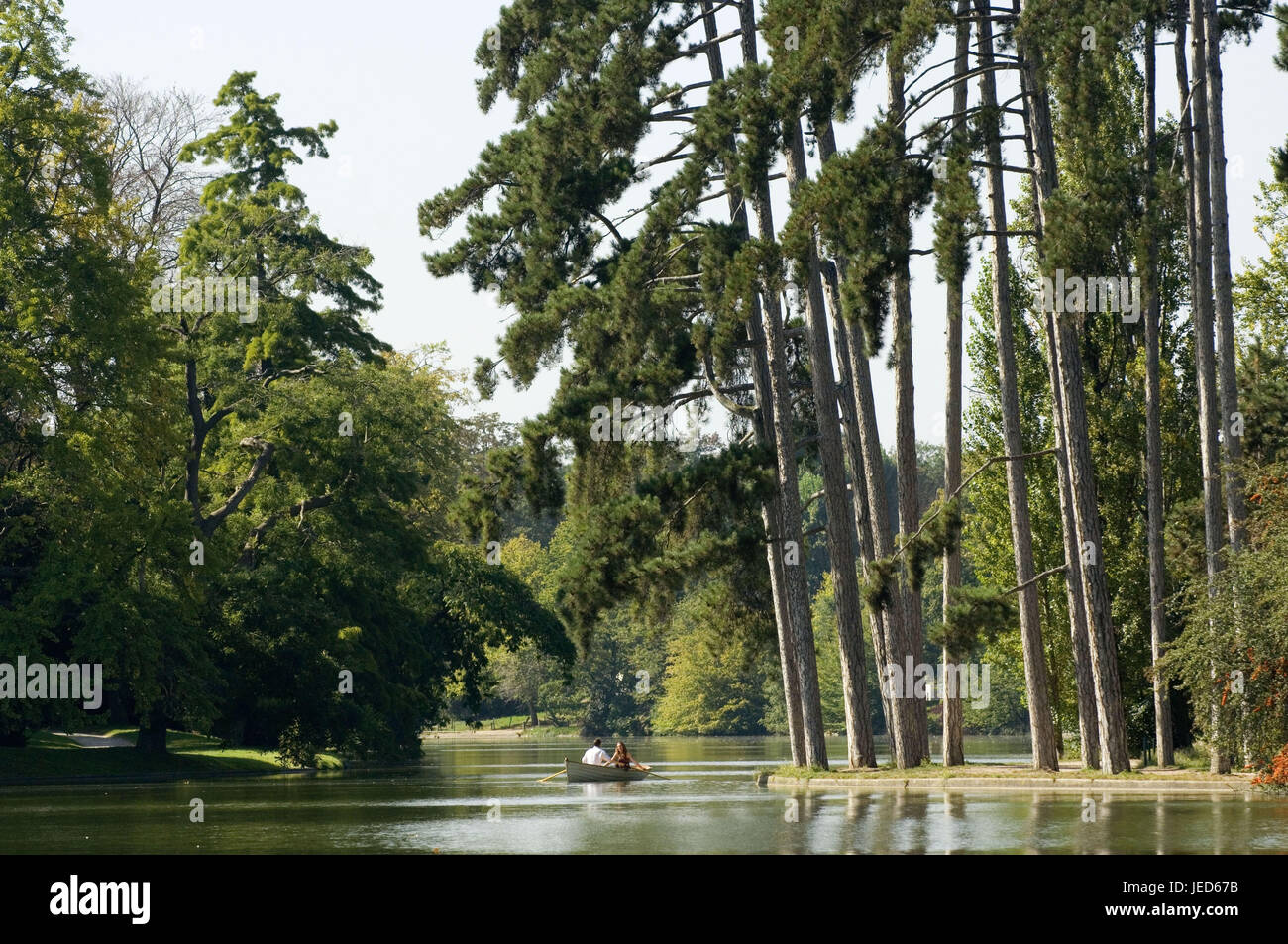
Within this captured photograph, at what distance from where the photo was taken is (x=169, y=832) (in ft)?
88.9

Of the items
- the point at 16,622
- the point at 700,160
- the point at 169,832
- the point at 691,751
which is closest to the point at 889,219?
the point at 700,160

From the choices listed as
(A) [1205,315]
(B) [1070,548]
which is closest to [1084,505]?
(B) [1070,548]

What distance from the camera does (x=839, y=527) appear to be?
37.1 metres

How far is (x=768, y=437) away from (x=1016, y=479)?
18.6ft

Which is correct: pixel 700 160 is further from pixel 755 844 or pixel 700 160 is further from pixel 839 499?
pixel 755 844

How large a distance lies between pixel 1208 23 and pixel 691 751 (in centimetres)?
5050

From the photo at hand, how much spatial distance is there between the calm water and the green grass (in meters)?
4.26

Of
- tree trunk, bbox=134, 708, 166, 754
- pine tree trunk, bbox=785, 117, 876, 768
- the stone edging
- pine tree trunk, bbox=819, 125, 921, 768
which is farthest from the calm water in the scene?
tree trunk, bbox=134, 708, 166, 754

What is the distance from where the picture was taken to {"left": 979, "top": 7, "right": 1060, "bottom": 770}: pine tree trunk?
1345 inches

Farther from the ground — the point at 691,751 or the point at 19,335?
the point at 19,335

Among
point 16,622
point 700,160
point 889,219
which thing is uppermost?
point 700,160

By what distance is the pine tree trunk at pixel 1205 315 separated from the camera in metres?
32.5

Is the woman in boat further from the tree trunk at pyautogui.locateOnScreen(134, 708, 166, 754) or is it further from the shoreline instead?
the tree trunk at pyautogui.locateOnScreen(134, 708, 166, 754)

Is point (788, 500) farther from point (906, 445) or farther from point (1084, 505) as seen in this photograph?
point (1084, 505)
